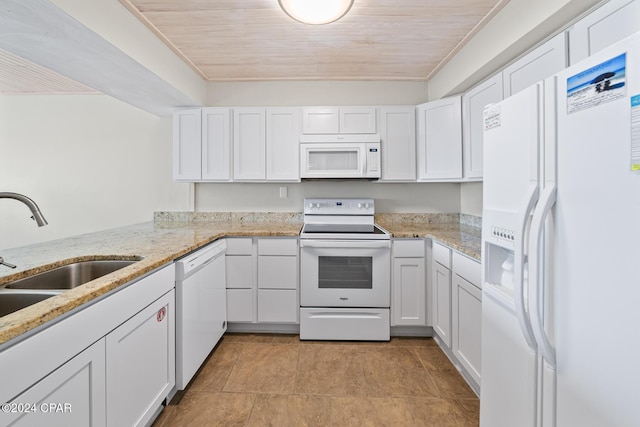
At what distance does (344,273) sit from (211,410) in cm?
134

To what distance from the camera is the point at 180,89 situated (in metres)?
2.54

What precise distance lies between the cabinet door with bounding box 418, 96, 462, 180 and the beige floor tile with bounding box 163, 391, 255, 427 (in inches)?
93.1

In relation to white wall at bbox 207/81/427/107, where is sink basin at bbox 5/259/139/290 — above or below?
below

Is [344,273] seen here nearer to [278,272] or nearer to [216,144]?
[278,272]

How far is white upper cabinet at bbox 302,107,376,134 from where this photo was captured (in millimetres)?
2861

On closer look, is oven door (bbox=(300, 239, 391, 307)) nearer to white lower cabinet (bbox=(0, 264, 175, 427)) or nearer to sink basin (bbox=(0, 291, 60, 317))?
white lower cabinet (bbox=(0, 264, 175, 427))

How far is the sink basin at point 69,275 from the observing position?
1.30 m

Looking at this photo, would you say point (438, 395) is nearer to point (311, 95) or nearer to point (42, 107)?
point (311, 95)

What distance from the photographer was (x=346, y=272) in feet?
8.23

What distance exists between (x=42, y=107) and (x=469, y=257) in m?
4.54

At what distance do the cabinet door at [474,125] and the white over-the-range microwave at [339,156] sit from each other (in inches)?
30.1

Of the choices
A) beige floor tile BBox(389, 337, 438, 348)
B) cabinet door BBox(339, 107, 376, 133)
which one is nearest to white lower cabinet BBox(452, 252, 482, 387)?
beige floor tile BBox(389, 337, 438, 348)

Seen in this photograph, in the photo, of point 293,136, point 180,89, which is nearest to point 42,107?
point 180,89

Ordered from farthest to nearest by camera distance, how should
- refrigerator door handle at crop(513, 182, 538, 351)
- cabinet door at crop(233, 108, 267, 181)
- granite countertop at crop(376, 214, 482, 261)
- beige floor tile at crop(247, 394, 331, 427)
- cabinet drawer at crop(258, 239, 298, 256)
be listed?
cabinet door at crop(233, 108, 267, 181)
cabinet drawer at crop(258, 239, 298, 256)
granite countertop at crop(376, 214, 482, 261)
beige floor tile at crop(247, 394, 331, 427)
refrigerator door handle at crop(513, 182, 538, 351)
